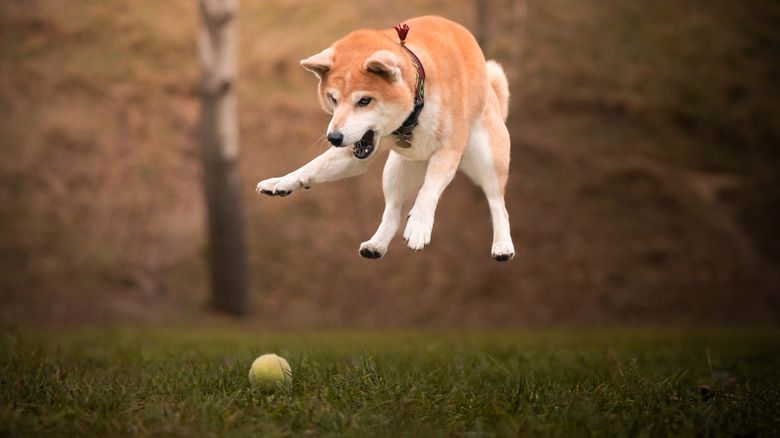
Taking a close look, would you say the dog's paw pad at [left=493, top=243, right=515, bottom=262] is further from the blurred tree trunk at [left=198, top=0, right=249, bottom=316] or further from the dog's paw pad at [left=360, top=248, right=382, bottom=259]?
the blurred tree trunk at [left=198, top=0, right=249, bottom=316]

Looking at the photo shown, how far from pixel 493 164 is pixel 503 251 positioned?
0.43m

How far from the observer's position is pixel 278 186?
3.26 meters

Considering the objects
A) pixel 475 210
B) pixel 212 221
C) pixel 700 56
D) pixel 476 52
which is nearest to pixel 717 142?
pixel 700 56

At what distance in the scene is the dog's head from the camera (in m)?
2.94

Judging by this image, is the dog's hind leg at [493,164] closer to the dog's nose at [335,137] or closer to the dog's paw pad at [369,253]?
the dog's paw pad at [369,253]

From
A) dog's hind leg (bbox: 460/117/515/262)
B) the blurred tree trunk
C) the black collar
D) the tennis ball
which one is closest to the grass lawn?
the tennis ball

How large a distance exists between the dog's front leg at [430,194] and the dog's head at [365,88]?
0.86 feet

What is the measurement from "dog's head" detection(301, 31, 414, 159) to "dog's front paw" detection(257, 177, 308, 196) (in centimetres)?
37

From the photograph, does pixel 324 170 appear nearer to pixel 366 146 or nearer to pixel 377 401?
pixel 366 146

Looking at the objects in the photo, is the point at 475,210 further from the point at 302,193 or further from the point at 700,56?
the point at 700,56

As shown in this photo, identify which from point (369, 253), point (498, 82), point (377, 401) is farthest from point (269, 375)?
point (498, 82)

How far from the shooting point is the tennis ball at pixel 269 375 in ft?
11.7

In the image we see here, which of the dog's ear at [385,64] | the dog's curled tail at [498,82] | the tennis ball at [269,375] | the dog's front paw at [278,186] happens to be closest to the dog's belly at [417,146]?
the dog's ear at [385,64]

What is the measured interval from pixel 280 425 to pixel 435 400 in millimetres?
787
